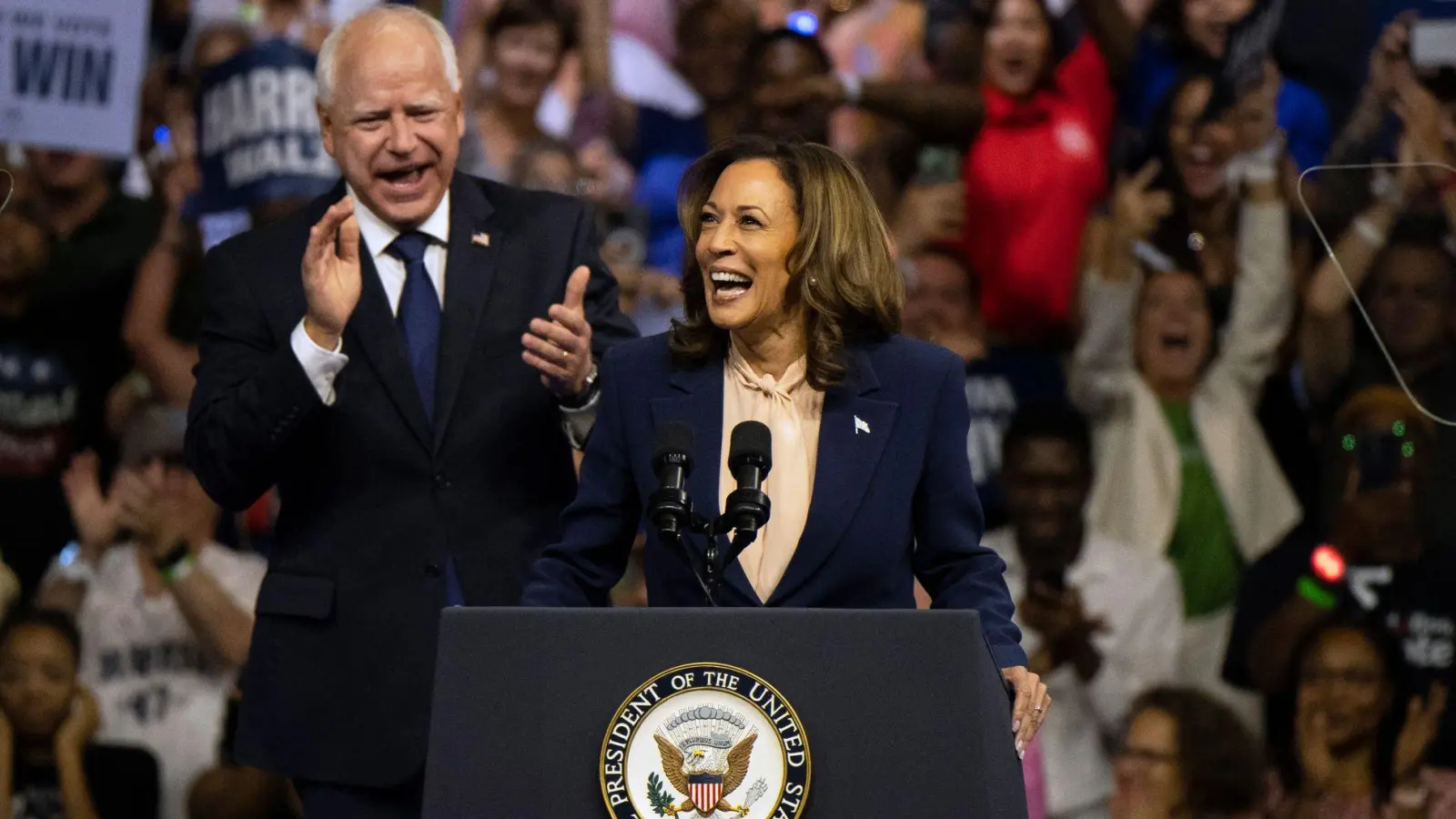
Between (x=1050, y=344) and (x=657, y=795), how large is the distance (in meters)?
3.68

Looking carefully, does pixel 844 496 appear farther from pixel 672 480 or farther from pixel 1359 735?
pixel 1359 735

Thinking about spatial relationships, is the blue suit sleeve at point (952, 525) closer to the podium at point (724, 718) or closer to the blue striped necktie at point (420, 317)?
the podium at point (724, 718)

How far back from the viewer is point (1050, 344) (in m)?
5.36

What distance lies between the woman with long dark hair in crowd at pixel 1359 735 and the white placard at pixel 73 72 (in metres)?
3.67

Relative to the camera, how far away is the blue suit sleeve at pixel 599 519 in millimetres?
2439

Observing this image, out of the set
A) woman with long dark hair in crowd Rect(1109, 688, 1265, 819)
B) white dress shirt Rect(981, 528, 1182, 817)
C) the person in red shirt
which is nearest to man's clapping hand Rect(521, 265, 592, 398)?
white dress shirt Rect(981, 528, 1182, 817)

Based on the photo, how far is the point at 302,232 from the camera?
2975mm

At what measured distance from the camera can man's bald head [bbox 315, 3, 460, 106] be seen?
294 cm

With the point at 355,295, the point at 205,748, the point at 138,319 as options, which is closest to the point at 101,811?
the point at 205,748

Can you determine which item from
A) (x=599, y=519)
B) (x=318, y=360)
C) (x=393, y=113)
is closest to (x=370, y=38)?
(x=393, y=113)

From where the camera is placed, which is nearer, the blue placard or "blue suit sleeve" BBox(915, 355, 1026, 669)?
"blue suit sleeve" BBox(915, 355, 1026, 669)

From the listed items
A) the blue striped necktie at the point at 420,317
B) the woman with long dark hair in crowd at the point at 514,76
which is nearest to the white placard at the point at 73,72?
the woman with long dark hair in crowd at the point at 514,76

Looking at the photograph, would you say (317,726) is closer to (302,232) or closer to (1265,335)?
(302,232)

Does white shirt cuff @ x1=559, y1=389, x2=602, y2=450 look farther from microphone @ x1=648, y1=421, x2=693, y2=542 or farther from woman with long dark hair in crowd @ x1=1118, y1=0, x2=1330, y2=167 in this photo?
woman with long dark hair in crowd @ x1=1118, y1=0, x2=1330, y2=167
